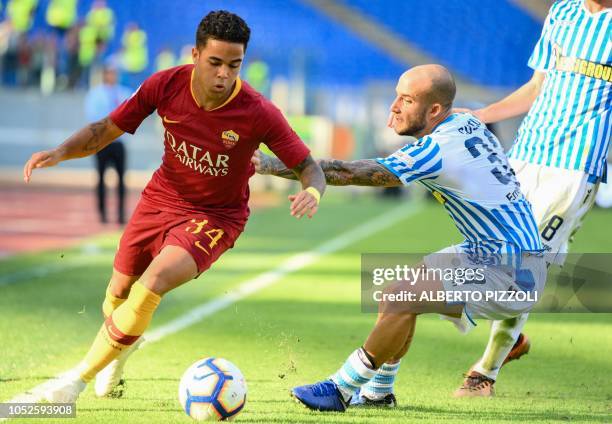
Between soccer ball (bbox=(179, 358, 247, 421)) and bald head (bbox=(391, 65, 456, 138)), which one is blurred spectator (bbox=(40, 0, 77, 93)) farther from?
soccer ball (bbox=(179, 358, 247, 421))

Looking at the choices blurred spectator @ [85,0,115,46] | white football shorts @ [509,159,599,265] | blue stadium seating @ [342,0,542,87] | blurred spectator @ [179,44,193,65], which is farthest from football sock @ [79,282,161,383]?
blurred spectator @ [179,44,193,65]

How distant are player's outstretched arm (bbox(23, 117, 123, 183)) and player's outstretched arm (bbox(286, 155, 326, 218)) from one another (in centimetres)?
106

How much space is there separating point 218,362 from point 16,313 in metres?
3.85

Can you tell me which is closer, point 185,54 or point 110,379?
point 110,379

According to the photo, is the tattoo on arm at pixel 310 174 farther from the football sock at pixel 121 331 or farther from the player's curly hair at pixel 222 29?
the football sock at pixel 121 331

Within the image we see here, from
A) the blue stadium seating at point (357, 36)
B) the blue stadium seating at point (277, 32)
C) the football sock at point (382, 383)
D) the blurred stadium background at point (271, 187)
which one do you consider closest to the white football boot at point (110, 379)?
the blurred stadium background at point (271, 187)

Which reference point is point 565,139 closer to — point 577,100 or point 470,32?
point 577,100

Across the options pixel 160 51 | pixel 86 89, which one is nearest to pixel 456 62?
pixel 160 51

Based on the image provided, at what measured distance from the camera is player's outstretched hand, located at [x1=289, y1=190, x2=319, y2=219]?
17.4 ft

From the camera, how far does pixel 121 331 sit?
5.51 meters

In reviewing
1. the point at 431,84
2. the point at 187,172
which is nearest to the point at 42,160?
the point at 187,172

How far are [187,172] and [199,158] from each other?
13cm

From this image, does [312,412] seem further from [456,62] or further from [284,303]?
[456,62]

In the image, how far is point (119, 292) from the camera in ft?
20.5
